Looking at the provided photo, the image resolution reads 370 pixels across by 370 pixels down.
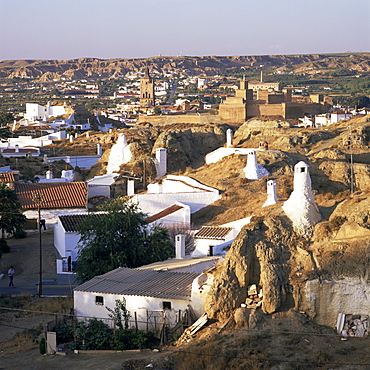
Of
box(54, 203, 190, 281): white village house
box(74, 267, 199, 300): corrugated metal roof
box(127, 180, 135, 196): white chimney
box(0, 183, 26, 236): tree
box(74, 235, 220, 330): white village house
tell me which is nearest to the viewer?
box(74, 235, 220, 330): white village house

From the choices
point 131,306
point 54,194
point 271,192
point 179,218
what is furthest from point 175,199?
point 131,306

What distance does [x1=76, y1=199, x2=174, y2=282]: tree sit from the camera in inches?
994

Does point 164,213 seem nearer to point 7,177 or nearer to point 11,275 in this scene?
point 11,275

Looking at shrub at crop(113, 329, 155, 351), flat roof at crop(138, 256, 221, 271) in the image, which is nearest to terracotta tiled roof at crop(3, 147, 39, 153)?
flat roof at crop(138, 256, 221, 271)

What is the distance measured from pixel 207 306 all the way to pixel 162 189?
61.5 ft

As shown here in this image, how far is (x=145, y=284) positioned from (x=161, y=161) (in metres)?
23.3

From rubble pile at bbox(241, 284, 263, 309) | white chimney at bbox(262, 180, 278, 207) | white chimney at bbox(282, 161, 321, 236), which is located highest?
white chimney at bbox(282, 161, 321, 236)

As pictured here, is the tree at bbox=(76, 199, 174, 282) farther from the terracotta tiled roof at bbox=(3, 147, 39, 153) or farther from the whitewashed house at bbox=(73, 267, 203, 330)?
the terracotta tiled roof at bbox=(3, 147, 39, 153)

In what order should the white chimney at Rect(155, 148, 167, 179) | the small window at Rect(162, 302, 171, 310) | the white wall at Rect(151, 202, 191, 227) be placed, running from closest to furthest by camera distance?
the small window at Rect(162, 302, 171, 310)
the white wall at Rect(151, 202, 191, 227)
the white chimney at Rect(155, 148, 167, 179)

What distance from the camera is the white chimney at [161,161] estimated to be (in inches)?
1710

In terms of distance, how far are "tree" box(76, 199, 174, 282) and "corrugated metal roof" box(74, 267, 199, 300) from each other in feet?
8.62

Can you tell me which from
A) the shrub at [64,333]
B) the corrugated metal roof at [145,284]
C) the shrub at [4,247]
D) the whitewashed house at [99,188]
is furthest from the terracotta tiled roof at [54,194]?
the shrub at [64,333]

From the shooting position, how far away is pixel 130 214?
27391 mm

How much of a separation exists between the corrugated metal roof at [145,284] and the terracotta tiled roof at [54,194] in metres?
15.2
